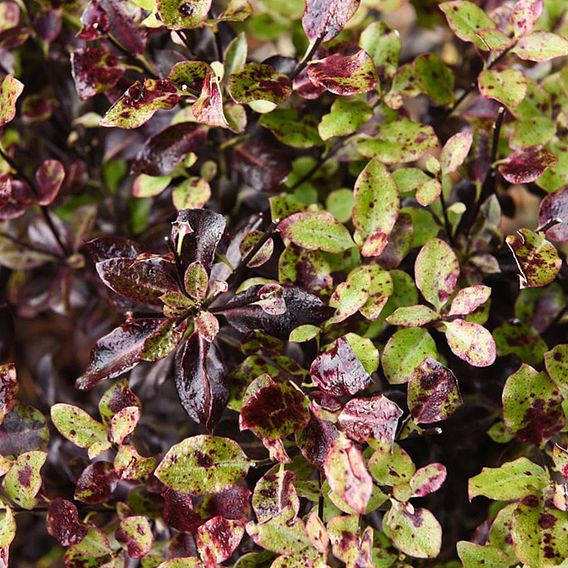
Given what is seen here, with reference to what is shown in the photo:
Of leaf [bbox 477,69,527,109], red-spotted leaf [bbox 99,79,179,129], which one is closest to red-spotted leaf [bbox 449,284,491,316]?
leaf [bbox 477,69,527,109]

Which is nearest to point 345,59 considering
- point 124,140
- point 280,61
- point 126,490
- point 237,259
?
Result: point 280,61

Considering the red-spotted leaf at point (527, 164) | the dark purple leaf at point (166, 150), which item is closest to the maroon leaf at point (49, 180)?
the dark purple leaf at point (166, 150)

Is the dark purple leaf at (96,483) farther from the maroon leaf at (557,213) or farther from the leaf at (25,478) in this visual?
the maroon leaf at (557,213)

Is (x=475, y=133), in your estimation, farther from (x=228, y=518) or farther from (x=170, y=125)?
(x=228, y=518)

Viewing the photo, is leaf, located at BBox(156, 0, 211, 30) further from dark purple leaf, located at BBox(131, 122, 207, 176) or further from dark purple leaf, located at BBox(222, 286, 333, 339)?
dark purple leaf, located at BBox(222, 286, 333, 339)

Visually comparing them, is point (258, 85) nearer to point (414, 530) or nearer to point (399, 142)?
point (399, 142)
